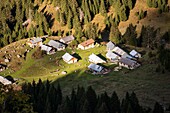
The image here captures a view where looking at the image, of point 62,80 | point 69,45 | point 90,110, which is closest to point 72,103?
point 90,110

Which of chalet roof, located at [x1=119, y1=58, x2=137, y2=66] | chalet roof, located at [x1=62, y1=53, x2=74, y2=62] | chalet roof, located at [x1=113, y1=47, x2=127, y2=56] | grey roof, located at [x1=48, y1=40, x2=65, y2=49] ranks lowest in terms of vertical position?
chalet roof, located at [x1=119, y1=58, x2=137, y2=66]

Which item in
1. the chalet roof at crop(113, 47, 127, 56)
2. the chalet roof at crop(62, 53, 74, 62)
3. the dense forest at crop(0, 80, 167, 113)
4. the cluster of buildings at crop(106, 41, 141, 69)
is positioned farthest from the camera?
the chalet roof at crop(62, 53, 74, 62)

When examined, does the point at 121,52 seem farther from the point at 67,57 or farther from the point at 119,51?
the point at 67,57

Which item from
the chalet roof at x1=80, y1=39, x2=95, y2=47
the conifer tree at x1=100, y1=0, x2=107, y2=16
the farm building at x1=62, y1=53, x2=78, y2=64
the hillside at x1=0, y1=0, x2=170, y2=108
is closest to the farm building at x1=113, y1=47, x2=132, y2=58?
the hillside at x1=0, y1=0, x2=170, y2=108

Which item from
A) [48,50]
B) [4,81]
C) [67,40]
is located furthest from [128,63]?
[4,81]

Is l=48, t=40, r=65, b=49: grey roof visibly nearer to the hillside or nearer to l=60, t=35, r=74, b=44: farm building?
the hillside

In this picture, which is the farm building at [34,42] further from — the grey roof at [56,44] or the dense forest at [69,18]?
the dense forest at [69,18]

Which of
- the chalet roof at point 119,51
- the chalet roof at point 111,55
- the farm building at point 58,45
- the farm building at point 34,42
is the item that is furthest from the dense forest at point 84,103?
the farm building at point 34,42
